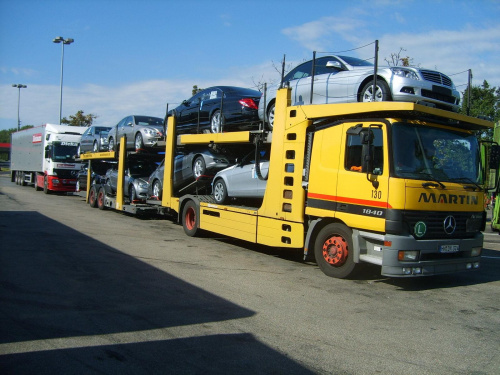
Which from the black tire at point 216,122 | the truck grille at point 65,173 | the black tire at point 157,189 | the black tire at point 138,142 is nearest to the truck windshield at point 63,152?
the truck grille at point 65,173

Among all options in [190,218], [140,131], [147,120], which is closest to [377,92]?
Result: [190,218]

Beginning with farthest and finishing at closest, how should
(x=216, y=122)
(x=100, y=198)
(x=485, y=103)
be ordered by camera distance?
1. (x=485, y=103)
2. (x=100, y=198)
3. (x=216, y=122)

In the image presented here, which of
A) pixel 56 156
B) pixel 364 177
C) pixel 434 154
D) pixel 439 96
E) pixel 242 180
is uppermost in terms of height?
pixel 439 96

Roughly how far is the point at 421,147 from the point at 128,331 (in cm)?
497

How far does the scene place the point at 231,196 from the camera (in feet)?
34.4

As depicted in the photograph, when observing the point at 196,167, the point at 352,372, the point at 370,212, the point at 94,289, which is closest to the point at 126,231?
the point at 196,167

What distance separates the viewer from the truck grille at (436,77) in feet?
24.8

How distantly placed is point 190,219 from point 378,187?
6264 millimetres

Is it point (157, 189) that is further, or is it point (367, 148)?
point (157, 189)

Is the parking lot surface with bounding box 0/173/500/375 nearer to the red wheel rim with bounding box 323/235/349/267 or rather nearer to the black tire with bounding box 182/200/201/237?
the red wheel rim with bounding box 323/235/349/267

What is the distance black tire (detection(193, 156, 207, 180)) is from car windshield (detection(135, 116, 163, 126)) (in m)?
4.20

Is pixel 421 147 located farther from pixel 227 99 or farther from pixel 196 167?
pixel 196 167

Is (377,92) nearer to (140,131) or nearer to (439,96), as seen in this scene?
(439,96)

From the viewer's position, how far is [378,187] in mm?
6863
